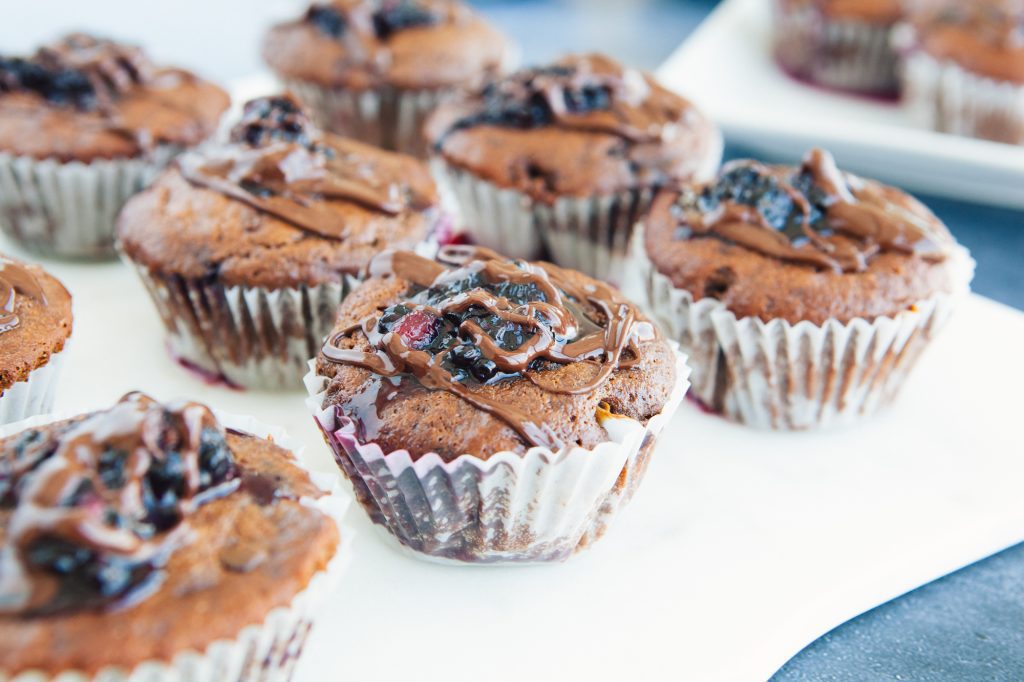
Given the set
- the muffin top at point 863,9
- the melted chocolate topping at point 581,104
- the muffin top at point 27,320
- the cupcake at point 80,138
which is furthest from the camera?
the muffin top at point 863,9

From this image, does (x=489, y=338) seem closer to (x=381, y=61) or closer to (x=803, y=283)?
(x=803, y=283)

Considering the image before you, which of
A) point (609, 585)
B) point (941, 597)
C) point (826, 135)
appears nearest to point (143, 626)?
point (609, 585)

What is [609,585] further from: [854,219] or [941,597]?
[854,219]

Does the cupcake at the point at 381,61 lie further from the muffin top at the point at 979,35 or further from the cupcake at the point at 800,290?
the muffin top at the point at 979,35

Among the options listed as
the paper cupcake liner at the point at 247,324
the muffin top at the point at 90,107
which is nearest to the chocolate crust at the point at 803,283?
the paper cupcake liner at the point at 247,324

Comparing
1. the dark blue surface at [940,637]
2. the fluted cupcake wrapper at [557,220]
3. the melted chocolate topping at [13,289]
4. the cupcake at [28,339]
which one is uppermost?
the melted chocolate topping at [13,289]

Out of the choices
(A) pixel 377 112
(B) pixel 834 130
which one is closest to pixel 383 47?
(A) pixel 377 112

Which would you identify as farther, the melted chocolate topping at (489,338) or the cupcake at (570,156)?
the cupcake at (570,156)
